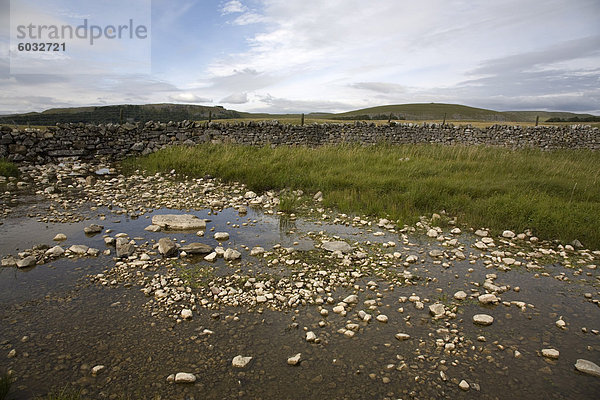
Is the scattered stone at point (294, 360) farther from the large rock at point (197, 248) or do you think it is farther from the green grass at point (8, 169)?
the green grass at point (8, 169)

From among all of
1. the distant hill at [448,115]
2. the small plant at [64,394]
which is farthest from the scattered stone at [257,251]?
the distant hill at [448,115]

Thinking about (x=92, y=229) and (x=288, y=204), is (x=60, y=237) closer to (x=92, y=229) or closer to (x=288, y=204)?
(x=92, y=229)

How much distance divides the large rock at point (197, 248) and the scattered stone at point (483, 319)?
3934mm

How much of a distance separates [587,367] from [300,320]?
2732 millimetres

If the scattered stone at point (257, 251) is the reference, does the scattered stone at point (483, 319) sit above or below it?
below

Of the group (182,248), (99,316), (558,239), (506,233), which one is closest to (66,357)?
(99,316)

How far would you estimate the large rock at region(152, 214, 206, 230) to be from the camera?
668 cm

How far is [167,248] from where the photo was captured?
17.4 ft

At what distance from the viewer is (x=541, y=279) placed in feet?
16.2

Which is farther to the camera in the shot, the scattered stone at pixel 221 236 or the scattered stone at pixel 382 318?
the scattered stone at pixel 221 236

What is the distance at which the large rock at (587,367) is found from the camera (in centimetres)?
305

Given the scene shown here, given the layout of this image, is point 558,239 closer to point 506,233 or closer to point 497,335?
point 506,233

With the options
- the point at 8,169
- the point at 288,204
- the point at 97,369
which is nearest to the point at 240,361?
the point at 97,369

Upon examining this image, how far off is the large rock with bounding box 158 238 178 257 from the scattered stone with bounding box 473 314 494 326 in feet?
14.2
